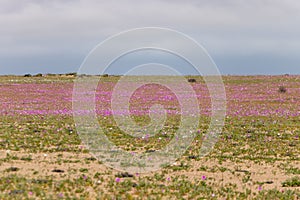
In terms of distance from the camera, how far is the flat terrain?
1218 cm

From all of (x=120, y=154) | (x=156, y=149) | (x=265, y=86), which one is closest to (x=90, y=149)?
(x=120, y=154)

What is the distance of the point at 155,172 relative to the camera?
14.9m

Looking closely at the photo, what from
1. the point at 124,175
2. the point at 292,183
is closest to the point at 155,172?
the point at 124,175

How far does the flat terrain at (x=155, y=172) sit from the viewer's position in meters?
12.2

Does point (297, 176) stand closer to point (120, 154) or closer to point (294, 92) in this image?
point (120, 154)

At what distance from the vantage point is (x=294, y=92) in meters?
55.7

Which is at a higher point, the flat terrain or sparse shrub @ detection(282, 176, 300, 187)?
the flat terrain

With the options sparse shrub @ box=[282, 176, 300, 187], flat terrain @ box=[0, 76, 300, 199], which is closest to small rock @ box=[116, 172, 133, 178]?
flat terrain @ box=[0, 76, 300, 199]

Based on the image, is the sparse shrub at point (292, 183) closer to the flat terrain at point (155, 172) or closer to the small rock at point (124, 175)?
the flat terrain at point (155, 172)

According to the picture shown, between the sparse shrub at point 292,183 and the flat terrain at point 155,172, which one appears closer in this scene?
the flat terrain at point 155,172

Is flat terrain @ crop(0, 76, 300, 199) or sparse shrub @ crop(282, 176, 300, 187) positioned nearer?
flat terrain @ crop(0, 76, 300, 199)

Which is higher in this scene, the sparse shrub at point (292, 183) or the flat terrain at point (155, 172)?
the flat terrain at point (155, 172)

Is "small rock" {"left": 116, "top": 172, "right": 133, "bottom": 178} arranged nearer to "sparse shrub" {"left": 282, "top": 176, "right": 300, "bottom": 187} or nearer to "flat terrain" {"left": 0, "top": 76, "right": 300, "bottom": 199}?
"flat terrain" {"left": 0, "top": 76, "right": 300, "bottom": 199}

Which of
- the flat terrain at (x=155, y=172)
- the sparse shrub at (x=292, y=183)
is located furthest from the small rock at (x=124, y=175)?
the sparse shrub at (x=292, y=183)
